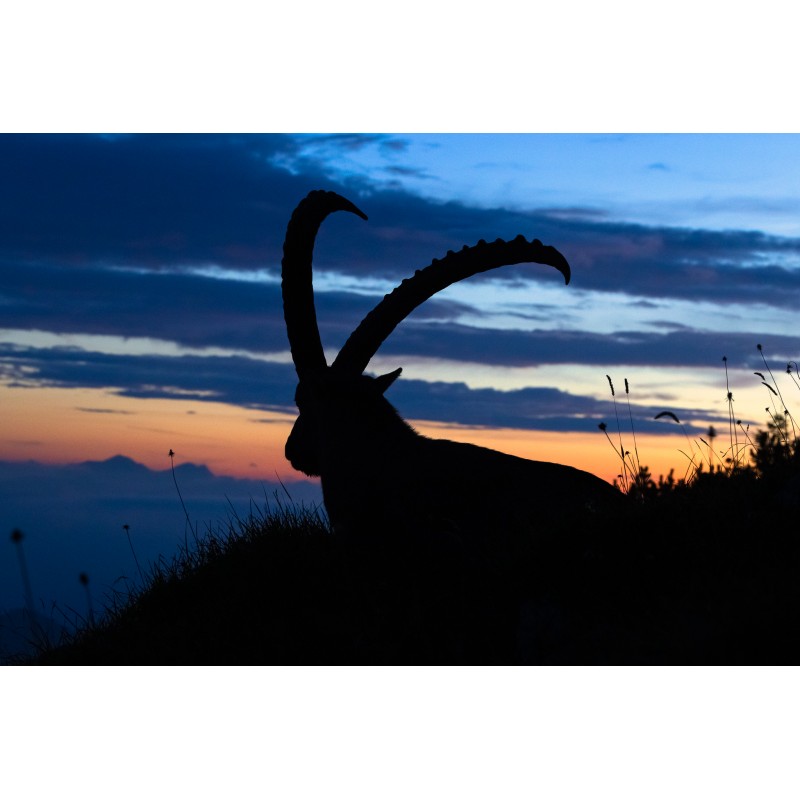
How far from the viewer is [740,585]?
481cm

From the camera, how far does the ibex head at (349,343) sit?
7.18 meters

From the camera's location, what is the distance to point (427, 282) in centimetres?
718

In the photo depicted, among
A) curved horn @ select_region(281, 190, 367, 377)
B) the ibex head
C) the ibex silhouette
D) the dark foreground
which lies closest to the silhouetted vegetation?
the dark foreground

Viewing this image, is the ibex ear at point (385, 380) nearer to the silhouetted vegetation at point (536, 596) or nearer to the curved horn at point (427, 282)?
the curved horn at point (427, 282)

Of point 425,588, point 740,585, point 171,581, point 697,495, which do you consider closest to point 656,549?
point 740,585

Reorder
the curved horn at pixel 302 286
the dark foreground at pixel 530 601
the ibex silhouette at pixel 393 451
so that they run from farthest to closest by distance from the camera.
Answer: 1. the curved horn at pixel 302 286
2. the ibex silhouette at pixel 393 451
3. the dark foreground at pixel 530 601

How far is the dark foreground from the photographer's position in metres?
4.60

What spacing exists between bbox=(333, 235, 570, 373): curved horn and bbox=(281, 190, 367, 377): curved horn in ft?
1.29

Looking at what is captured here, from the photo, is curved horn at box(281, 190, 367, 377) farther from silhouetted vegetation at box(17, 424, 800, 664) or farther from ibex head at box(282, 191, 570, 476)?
silhouetted vegetation at box(17, 424, 800, 664)

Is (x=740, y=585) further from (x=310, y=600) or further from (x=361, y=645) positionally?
(x=310, y=600)

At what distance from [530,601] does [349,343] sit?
3026 mm

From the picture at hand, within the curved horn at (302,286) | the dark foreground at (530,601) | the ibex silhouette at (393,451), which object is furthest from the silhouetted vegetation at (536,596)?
the curved horn at (302,286)

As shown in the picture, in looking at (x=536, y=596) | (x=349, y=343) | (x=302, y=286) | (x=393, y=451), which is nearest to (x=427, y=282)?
(x=349, y=343)

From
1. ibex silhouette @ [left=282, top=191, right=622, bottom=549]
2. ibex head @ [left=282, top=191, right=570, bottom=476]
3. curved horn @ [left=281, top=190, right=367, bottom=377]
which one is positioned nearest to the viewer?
ibex silhouette @ [left=282, top=191, right=622, bottom=549]
